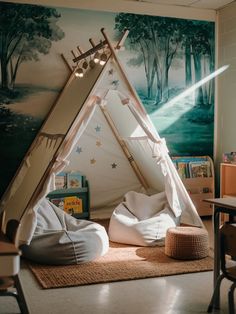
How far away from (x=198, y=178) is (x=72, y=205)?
5.52 feet

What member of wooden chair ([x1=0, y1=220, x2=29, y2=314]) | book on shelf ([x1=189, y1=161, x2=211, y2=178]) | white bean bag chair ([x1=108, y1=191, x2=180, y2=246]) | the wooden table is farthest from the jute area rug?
book on shelf ([x1=189, y1=161, x2=211, y2=178])

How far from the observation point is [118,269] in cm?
393

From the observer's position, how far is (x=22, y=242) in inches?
159

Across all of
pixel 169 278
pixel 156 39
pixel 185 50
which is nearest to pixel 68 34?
pixel 156 39

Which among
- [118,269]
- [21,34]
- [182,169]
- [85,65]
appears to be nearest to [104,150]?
[182,169]

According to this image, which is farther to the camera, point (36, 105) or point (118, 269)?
Answer: point (36, 105)

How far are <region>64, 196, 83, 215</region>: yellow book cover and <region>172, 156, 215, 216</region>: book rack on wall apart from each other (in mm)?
1338

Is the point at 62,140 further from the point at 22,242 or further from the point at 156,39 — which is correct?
the point at 156,39

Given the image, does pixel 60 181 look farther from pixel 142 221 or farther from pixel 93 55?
pixel 93 55

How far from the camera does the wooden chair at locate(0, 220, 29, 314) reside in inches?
91.0

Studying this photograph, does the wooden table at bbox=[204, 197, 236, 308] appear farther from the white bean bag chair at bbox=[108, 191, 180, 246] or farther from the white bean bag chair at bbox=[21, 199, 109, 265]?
the white bean bag chair at bbox=[108, 191, 180, 246]

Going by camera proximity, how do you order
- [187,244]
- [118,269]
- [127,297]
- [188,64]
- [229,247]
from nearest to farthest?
1. [229,247]
2. [127,297]
3. [118,269]
4. [187,244]
5. [188,64]

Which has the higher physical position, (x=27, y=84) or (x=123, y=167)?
(x=27, y=84)

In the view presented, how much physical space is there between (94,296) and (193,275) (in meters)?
0.94
